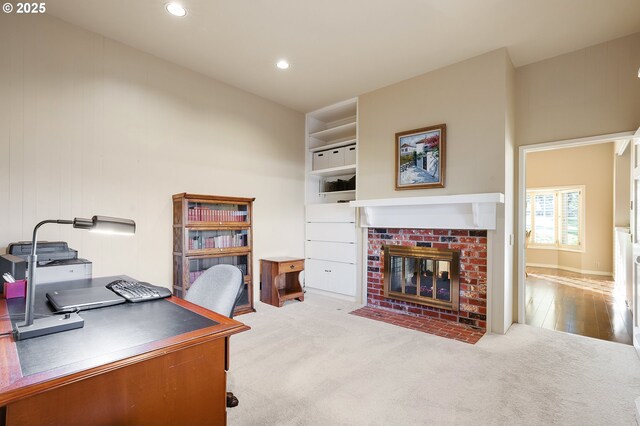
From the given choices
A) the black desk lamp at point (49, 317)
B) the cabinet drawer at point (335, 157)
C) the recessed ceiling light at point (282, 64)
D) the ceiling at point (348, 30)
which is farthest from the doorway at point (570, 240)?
the black desk lamp at point (49, 317)

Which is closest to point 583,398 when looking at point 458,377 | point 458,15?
point 458,377

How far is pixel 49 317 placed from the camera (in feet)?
4.38

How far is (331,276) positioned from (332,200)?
131cm

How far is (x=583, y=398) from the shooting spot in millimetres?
2043

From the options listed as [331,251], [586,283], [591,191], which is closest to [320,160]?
[331,251]

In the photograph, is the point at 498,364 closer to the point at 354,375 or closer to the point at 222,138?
the point at 354,375

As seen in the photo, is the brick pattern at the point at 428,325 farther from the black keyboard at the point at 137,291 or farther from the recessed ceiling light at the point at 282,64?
the recessed ceiling light at the point at 282,64

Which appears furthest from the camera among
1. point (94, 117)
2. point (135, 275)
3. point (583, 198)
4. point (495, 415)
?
point (583, 198)

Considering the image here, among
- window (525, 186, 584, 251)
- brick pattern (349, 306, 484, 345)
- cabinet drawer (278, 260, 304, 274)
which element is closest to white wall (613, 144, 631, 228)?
window (525, 186, 584, 251)

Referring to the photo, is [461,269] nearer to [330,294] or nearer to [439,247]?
[439,247]

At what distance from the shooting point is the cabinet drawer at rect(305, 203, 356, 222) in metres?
4.44

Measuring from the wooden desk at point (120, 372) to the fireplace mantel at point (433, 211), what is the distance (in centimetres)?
268

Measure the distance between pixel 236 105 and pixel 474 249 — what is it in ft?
11.2

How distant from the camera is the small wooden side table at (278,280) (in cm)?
413
